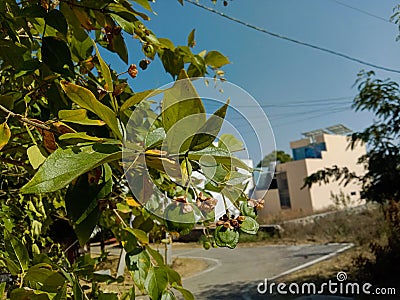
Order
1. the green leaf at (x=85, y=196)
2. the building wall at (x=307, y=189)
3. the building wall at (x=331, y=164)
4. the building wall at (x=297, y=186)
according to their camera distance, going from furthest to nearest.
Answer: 1. the building wall at (x=331, y=164)
2. the building wall at (x=297, y=186)
3. the building wall at (x=307, y=189)
4. the green leaf at (x=85, y=196)

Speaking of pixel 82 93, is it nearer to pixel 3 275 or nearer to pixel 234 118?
pixel 234 118

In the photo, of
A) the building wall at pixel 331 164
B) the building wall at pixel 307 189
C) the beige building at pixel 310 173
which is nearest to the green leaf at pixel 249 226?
the beige building at pixel 310 173

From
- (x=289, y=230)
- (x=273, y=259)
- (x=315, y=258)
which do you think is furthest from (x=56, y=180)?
(x=289, y=230)

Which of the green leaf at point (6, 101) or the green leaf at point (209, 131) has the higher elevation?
the green leaf at point (6, 101)

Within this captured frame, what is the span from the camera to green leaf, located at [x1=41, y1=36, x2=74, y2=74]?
1.42 feet

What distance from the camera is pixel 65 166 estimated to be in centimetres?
24

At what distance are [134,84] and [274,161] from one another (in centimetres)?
29

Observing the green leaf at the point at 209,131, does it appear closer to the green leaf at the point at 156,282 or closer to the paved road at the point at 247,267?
the green leaf at the point at 156,282

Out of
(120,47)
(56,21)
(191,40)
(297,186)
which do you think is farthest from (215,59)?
(297,186)

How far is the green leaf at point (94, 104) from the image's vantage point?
275 mm

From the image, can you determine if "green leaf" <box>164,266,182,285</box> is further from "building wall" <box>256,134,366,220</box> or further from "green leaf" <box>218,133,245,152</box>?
"building wall" <box>256,134,366,220</box>

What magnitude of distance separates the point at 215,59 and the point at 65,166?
553 mm

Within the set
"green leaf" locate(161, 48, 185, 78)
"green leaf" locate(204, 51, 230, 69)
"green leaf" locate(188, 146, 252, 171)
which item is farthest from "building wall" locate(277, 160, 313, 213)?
"green leaf" locate(188, 146, 252, 171)

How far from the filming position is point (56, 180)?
0.23 meters
